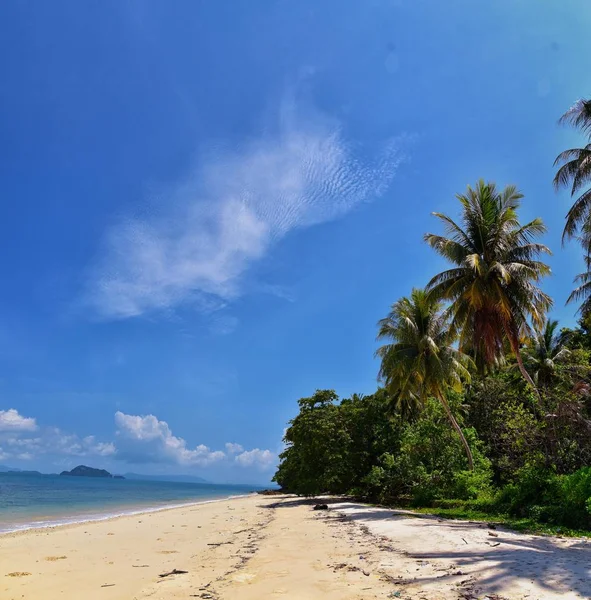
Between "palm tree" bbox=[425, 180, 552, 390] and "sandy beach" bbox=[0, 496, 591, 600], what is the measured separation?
796cm

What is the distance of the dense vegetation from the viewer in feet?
47.2

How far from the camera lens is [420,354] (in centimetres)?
2259

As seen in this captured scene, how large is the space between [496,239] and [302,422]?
1533 centimetres

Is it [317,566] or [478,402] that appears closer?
[317,566]

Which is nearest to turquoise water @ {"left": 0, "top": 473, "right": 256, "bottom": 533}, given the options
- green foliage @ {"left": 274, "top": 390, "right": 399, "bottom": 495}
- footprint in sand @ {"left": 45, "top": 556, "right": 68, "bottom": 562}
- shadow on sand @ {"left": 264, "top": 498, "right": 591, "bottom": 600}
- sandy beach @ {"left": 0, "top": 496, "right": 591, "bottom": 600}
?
footprint in sand @ {"left": 45, "top": 556, "right": 68, "bottom": 562}

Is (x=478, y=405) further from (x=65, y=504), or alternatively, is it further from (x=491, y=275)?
(x=65, y=504)

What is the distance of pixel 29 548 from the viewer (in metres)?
12.4

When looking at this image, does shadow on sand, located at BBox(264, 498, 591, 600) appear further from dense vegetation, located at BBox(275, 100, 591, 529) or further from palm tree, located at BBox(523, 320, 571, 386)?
palm tree, located at BBox(523, 320, 571, 386)

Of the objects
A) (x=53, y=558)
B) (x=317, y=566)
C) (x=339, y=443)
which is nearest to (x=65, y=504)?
(x=339, y=443)

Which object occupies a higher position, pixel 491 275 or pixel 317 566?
pixel 491 275

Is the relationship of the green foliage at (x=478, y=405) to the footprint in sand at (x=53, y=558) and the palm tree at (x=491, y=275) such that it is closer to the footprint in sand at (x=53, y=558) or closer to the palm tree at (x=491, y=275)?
the palm tree at (x=491, y=275)

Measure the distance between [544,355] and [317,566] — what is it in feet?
87.7

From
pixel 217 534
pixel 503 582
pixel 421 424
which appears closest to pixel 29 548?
pixel 217 534

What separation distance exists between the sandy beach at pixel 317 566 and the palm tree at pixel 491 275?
796 centimetres
